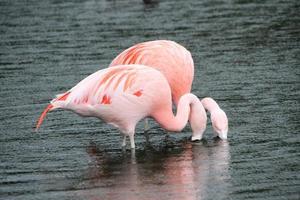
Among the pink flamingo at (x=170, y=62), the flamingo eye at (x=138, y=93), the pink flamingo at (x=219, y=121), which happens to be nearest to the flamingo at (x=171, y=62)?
the pink flamingo at (x=170, y=62)

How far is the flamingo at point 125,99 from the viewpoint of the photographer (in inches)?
456

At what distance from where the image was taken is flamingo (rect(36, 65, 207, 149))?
11.6 meters

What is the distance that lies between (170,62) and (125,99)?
1.41m

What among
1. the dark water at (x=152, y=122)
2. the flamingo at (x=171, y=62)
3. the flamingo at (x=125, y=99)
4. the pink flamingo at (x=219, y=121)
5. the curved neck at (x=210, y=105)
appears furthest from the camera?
the flamingo at (x=171, y=62)

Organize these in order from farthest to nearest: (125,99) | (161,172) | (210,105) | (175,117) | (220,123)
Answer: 1. (210,105)
2. (220,123)
3. (175,117)
4. (125,99)
5. (161,172)

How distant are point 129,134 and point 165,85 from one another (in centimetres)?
69

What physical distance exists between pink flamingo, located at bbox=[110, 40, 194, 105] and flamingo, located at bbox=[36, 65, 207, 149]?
2.88ft

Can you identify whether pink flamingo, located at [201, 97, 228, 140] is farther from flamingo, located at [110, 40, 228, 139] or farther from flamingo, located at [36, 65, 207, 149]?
flamingo, located at [36, 65, 207, 149]

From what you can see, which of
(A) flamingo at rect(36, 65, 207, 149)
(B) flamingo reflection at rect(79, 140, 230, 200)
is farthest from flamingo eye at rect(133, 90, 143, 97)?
(B) flamingo reflection at rect(79, 140, 230, 200)

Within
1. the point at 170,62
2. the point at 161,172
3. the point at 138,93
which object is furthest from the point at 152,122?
the point at 161,172

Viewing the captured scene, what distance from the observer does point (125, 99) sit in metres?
11.6

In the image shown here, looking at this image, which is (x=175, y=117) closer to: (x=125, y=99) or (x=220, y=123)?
(x=220, y=123)

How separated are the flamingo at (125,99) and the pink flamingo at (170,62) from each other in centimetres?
88

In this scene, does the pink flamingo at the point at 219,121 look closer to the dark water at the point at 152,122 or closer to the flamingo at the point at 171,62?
the dark water at the point at 152,122
